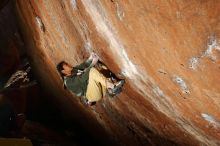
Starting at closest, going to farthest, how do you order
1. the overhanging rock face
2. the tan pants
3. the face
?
1. the overhanging rock face
2. the tan pants
3. the face

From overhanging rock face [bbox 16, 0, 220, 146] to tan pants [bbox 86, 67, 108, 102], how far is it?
9.1 inches

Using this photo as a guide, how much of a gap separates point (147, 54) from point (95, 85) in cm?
113

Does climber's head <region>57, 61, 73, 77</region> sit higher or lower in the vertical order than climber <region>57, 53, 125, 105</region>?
higher

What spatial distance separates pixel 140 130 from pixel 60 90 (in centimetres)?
216

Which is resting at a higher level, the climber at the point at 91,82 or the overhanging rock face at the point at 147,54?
the overhanging rock face at the point at 147,54

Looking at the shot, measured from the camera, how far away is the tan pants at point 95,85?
4.03 metres

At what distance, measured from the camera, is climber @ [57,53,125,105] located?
13.3 ft

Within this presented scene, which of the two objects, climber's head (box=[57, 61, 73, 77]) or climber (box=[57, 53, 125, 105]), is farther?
climber's head (box=[57, 61, 73, 77])

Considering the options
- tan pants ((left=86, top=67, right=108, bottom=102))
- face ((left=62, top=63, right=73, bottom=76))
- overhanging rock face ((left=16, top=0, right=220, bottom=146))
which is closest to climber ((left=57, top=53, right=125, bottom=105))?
tan pants ((left=86, top=67, right=108, bottom=102))

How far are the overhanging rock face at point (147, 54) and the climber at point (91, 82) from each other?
0.51 feet

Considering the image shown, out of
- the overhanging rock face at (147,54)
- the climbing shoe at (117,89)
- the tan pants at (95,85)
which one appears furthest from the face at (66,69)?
the climbing shoe at (117,89)

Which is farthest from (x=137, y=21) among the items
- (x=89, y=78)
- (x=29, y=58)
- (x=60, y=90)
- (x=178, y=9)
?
(x=29, y=58)

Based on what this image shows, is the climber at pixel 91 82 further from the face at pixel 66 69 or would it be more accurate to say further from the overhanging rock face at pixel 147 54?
the face at pixel 66 69

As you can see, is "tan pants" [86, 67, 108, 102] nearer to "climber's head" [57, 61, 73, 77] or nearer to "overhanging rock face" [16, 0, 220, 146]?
"overhanging rock face" [16, 0, 220, 146]
